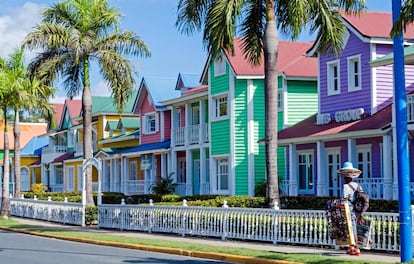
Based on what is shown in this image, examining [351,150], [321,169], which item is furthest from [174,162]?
[351,150]

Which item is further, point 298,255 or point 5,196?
point 5,196

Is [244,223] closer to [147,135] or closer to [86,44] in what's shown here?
[86,44]

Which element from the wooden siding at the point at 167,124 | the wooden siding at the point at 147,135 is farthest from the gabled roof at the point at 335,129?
the wooden siding at the point at 147,135

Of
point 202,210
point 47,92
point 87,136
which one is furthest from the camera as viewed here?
point 47,92

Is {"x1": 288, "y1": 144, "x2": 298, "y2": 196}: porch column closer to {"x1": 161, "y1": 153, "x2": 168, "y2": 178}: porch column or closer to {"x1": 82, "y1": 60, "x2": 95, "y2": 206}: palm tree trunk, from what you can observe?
{"x1": 82, "y1": 60, "x2": 95, "y2": 206}: palm tree trunk

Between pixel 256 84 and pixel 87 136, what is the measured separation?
8980 millimetres

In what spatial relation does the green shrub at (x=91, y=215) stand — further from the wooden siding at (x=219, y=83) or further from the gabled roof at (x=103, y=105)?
the gabled roof at (x=103, y=105)

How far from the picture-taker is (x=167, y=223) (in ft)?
86.9

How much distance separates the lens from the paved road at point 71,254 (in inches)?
722

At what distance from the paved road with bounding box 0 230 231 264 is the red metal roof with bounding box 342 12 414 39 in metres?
14.1

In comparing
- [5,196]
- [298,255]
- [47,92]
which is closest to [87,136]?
[47,92]

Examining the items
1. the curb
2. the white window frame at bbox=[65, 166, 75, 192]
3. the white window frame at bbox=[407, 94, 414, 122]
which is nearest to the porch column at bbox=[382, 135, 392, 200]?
the white window frame at bbox=[407, 94, 414, 122]

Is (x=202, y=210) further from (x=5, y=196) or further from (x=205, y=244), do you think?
(x=5, y=196)

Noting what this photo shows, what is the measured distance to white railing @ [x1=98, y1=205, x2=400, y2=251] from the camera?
59.0ft
